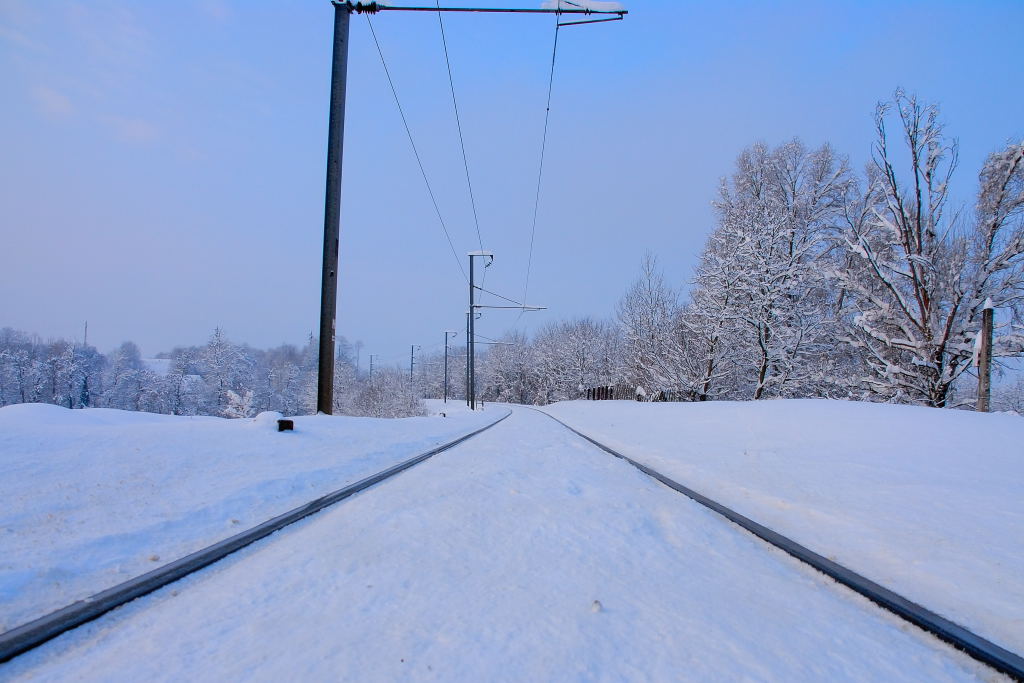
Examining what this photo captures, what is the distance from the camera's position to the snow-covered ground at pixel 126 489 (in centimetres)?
182

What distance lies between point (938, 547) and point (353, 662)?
280 centimetres

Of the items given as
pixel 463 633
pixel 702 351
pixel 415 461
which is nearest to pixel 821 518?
pixel 463 633

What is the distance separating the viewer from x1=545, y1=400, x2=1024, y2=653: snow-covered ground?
6.66 ft

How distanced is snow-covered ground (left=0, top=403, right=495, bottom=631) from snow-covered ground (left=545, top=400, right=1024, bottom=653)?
3.06m

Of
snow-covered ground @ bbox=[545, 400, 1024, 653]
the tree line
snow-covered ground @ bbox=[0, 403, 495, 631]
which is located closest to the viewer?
snow-covered ground @ bbox=[0, 403, 495, 631]

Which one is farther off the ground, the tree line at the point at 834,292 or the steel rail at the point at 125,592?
the tree line at the point at 834,292

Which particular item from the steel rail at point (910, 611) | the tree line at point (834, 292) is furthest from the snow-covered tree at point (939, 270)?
the steel rail at point (910, 611)

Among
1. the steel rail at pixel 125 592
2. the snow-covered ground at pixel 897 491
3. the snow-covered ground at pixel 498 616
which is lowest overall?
the snow-covered ground at pixel 897 491

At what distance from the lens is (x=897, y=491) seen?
3.69 meters

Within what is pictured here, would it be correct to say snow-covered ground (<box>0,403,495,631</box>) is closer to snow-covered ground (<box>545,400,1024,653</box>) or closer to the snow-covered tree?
snow-covered ground (<box>545,400,1024,653</box>)

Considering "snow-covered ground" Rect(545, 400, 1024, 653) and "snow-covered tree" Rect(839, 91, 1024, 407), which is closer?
"snow-covered ground" Rect(545, 400, 1024, 653)

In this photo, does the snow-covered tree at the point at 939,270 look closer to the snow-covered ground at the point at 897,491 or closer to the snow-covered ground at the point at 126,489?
the snow-covered ground at the point at 897,491

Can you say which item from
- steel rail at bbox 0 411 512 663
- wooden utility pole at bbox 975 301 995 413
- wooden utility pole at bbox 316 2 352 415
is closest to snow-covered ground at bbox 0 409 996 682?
steel rail at bbox 0 411 512 663

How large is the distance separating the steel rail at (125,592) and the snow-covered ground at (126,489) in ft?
0.38
